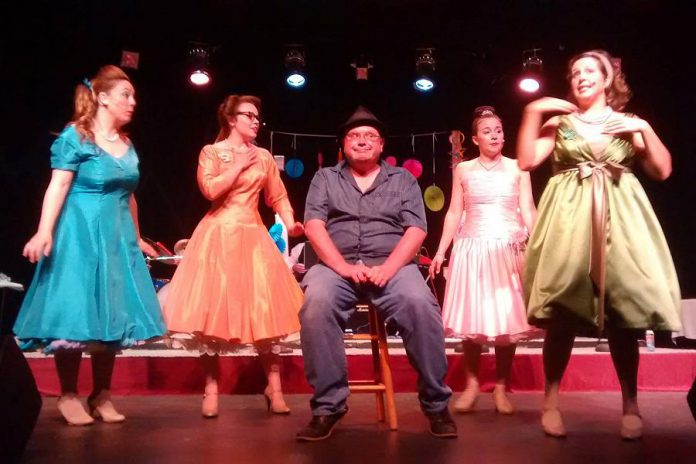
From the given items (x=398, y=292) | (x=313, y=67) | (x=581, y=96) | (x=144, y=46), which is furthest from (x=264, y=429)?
(x=313, y=67)

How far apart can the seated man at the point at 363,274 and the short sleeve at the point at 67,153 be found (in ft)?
3.38

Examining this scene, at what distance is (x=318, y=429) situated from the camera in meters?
2.67

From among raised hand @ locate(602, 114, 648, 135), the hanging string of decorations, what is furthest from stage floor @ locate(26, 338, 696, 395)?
the hanging string of decorations

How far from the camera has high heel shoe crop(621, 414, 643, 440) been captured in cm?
267

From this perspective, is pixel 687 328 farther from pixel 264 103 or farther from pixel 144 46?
pixel 144 46

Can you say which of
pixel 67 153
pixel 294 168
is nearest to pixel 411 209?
pixel 67 153

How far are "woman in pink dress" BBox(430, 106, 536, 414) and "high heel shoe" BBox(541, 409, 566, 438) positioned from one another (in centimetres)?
61

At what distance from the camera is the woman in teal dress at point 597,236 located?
2.70 metres

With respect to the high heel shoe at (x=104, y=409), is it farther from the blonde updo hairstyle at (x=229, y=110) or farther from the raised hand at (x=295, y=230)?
the blonde updo hairstyle at (x=229, y=110)

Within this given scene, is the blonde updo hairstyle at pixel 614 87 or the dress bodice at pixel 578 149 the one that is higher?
the blonde updo hairstyle at pixel 614 87

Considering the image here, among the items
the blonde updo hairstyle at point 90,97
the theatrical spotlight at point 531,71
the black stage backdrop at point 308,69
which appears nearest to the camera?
the blonde updo hairstyle at point 90,97

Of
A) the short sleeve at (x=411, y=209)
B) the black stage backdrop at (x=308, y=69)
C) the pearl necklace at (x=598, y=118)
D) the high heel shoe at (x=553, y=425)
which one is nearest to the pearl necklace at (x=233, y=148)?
the short sleeve at (x=411, y=209)

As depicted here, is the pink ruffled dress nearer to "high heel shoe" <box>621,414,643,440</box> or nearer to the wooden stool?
the wooden stool

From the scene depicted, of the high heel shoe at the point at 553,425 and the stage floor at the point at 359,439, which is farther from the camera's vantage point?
the high heel shoe at the point at 553,425
